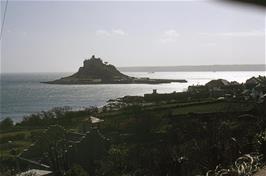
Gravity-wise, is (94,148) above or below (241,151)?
below

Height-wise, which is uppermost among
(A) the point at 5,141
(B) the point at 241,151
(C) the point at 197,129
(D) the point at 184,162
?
(B) the point at 241,151

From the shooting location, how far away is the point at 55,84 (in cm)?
10238

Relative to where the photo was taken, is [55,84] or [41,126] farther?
[55,84]

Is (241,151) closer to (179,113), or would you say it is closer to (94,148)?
(94,148)

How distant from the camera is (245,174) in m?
1.54

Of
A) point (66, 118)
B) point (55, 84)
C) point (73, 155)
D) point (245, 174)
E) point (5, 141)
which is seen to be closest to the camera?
point (245, 174)

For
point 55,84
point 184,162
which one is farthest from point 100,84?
point 184,162

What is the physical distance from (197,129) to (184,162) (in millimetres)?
10608

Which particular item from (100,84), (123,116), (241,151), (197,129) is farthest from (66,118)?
(100,84)

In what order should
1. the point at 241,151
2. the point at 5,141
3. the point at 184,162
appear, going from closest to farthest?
the point at 241,151
the point at 184,162
the point at 5,141

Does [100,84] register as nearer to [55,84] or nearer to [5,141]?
[55,84]

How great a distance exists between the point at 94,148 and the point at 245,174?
12.2 m

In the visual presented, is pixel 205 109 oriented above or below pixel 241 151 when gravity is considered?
below

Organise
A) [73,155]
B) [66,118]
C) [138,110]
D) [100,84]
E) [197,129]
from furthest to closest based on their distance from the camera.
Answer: [100,84]
[66,118]
[138,110]
[197,129]
[73,155]
